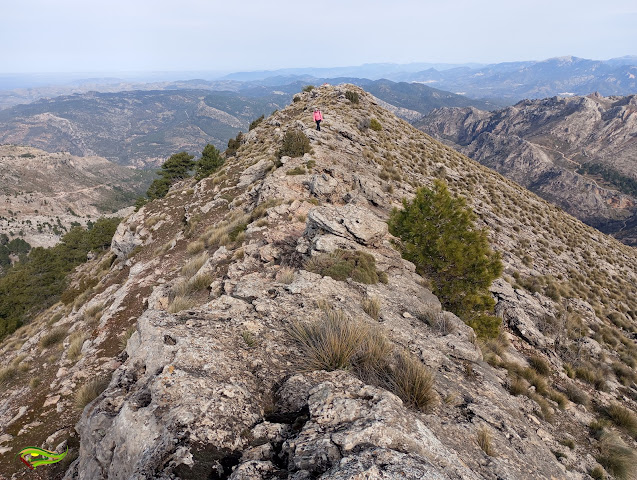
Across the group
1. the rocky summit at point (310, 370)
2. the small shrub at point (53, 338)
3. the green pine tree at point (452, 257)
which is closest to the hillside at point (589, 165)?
the rocky summit at point (310, 370)

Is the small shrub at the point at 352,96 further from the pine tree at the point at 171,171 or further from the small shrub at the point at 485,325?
the small shrub at the point at 485,325

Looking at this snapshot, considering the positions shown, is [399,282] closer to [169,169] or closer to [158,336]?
[158,336]

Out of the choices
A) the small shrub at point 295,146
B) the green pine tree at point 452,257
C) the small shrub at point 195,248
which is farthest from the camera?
the small shrub at point 295,146

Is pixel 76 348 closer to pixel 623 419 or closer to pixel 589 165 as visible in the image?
pixel 623 419

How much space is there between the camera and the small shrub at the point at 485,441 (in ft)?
14.9

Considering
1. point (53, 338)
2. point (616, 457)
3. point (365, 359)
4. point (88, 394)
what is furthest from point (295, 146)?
point (616, 457)

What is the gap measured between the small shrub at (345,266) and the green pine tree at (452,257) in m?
2.99

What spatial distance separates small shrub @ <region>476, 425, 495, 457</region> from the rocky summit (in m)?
0.06

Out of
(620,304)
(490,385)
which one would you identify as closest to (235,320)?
(490,385)

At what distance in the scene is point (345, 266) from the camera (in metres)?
9.41

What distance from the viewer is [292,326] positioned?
20.7 ft

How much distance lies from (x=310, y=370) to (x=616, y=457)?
803 centimetres

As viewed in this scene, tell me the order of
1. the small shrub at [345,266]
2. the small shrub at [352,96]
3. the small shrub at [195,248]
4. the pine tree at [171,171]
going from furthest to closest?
the pine tree at [171,171] < the small shrub at [352,96] < the small shrub at [195,248] < the small shrub at [345,266]

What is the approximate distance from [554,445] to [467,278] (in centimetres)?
617
